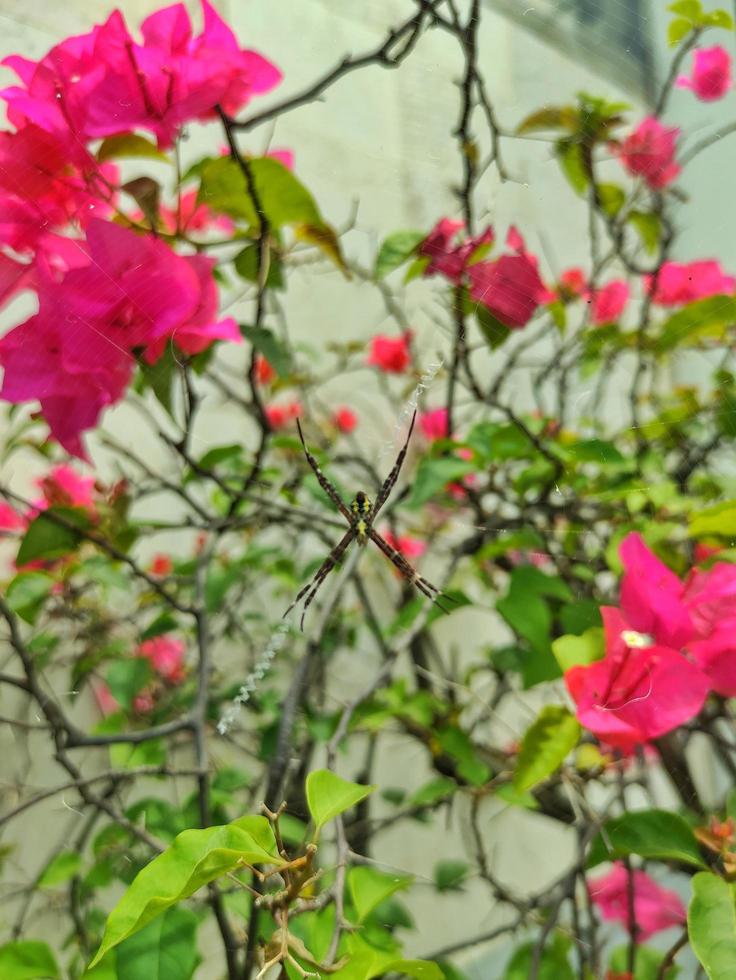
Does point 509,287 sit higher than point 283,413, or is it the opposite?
point 509,287

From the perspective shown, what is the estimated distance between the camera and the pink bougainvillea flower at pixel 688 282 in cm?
37

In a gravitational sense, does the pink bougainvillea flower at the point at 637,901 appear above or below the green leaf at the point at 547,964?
above

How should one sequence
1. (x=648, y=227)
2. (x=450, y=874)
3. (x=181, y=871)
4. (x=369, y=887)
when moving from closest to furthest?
(x=181, y=871) → (x=369, y=887) → (x=648, y=227) → (x=450, y=874)

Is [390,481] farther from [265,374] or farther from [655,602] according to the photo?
[265,374]

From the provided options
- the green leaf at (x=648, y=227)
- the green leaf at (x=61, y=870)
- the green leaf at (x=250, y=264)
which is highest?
the green leaf at (x=648, y=227)

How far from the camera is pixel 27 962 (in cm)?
30

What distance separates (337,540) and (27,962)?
0.70 feet

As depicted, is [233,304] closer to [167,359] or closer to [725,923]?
[167,359]

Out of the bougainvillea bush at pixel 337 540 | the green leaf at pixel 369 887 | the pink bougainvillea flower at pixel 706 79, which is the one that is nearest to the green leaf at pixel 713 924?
the bougainvillea bush at pixel 337 540

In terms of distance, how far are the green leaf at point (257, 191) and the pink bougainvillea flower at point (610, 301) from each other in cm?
18

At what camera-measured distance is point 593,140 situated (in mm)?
363

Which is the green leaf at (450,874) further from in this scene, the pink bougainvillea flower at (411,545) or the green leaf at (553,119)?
the green leaf at (553,119)

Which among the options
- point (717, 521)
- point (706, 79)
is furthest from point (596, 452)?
point (706, 79)

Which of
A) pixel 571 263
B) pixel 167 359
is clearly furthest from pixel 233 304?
pixel 571 263
